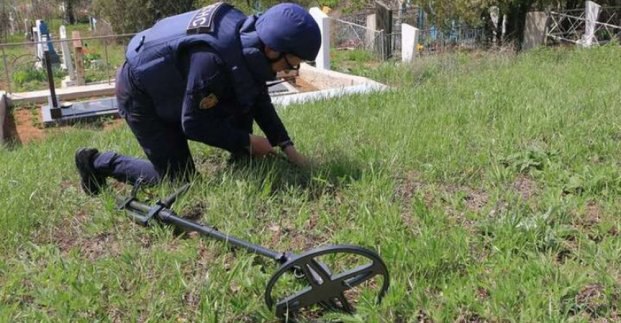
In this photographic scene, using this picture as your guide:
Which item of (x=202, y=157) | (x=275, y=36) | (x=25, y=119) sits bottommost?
(x=25, y=119)

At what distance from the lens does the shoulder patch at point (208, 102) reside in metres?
2.97

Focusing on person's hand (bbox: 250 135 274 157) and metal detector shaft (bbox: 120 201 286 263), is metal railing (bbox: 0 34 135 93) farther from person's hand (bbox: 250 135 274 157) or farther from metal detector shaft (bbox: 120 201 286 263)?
metal detector shaft (bbox: 120 201 286 263)

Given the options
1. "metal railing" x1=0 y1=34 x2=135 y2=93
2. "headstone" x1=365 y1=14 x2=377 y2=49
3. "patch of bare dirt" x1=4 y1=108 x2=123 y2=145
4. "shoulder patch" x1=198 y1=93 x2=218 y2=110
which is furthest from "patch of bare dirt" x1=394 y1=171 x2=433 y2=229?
"headstone" x1=365 y1=14 x2=377 y2=49

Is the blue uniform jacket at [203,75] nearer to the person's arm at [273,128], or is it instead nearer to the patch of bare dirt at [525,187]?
the person's arm at [273,128]

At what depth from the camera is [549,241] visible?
259 centimetres

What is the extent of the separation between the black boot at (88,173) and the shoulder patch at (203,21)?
3.38ft

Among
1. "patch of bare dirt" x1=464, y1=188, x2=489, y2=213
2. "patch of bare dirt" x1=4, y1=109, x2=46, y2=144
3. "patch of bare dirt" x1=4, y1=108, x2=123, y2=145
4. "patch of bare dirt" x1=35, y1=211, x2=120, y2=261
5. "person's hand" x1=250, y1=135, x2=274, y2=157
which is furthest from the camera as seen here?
"patch of bare dirt" x1=4, y1=109, x2=46, y2=144

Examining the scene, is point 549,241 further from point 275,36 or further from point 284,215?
point 275,36

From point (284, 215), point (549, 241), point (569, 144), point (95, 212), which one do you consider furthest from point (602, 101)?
point (95, 212)

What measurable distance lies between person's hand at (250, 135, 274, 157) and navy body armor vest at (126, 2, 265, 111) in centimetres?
19

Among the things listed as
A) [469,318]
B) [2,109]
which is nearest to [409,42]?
[2,109]

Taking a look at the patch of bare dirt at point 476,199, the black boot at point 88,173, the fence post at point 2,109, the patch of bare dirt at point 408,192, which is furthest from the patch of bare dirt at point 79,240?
the fence post at point 2,109

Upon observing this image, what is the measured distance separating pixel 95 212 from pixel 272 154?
103cm

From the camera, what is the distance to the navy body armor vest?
9.68ft
